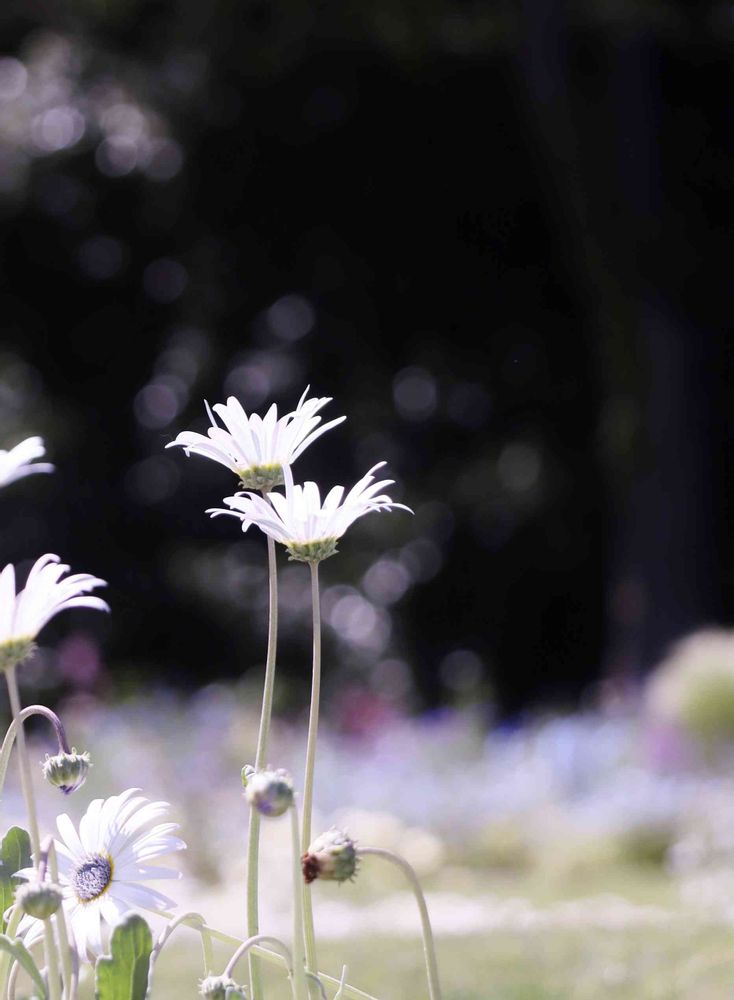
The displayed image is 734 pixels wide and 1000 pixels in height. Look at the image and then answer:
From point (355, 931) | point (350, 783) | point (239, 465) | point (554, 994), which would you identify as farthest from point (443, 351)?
A: point (239, 465)

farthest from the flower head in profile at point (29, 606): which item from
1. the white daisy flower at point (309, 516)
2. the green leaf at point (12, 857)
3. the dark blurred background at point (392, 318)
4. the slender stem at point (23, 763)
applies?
the dark blurred background at point (392, 318)

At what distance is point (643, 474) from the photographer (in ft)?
21.3

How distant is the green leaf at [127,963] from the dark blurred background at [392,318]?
5.36 metres

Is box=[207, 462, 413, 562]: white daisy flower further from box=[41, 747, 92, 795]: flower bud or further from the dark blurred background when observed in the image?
the dark blurred background

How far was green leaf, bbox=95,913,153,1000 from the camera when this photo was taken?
73cm

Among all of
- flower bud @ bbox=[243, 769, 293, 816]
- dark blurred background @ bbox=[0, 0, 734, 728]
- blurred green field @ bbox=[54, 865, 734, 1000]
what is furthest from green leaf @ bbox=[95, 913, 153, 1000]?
dark blurred background @ bbox=[0, 0, 734, 728]

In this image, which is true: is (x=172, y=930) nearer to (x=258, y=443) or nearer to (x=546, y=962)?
(x=258, y=443)

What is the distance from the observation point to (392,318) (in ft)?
23.2

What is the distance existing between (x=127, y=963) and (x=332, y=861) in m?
0.14

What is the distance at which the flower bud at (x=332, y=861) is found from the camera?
695mm

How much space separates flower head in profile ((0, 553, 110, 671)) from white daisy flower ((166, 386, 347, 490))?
149mm

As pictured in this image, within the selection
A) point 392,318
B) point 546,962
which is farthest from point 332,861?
point 392,318

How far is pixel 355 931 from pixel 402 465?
4.95 m

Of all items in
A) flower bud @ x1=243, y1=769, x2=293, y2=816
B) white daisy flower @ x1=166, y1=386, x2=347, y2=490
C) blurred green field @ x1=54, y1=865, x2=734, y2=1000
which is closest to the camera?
flower bud @ x1=243, y1=769, x2=293, y2=816
